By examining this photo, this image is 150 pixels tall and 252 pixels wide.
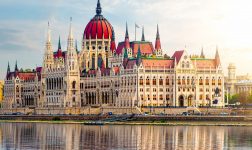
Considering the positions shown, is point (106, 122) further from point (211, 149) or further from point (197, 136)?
point (211, 149)

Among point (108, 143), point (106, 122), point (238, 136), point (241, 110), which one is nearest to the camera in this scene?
point (108, 143)

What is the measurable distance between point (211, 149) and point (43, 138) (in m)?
28.4

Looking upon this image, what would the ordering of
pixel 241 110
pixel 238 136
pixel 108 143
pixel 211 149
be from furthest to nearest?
pixel 241 110 < pixel 238 136 < pixel 108 143 < pixel 211 149

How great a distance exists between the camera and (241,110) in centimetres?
19950

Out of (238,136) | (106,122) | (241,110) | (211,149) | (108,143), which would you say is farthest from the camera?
(241,110)

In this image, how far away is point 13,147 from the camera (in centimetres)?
11219

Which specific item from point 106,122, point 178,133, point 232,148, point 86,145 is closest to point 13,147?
point 86,145

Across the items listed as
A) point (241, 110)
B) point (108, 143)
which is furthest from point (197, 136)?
point (241, 110)

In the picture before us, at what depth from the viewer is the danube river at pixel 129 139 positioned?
377 feet

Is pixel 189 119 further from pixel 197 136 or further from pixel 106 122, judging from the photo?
pixel 197 136

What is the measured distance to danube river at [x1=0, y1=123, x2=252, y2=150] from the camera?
115 m

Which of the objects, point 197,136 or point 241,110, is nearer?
point 197,136

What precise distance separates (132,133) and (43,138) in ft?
57.3

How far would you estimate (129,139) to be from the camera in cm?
12638
